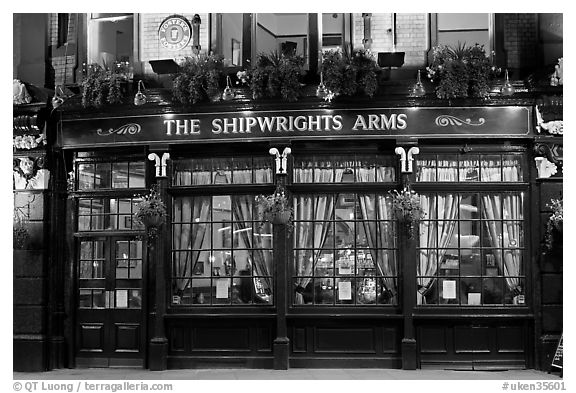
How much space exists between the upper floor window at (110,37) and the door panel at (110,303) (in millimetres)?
3164

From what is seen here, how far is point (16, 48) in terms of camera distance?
14750 mm

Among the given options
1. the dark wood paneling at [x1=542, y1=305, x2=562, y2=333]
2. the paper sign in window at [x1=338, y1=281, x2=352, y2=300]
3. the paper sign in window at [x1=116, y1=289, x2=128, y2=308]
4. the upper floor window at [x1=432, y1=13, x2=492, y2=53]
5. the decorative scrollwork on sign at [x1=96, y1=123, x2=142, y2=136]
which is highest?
the upper floor window at [x1=432, y1=13, x2=492, y2=53]

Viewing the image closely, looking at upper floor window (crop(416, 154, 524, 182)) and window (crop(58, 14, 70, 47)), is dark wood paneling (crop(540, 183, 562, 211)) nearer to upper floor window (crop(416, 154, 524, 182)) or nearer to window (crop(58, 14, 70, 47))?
upper floor window (crop(416, 154, 524, 182))

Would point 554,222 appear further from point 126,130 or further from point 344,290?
point 126,130

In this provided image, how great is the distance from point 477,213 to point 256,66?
14.0 ft

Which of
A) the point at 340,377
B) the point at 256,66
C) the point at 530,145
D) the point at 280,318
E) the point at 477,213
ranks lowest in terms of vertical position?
the point at 340,377

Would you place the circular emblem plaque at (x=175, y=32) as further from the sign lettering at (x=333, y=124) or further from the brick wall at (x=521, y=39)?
the brick wall at (x=521, y=39)

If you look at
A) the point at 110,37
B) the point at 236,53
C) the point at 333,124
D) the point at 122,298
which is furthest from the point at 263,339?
the point at 110,37

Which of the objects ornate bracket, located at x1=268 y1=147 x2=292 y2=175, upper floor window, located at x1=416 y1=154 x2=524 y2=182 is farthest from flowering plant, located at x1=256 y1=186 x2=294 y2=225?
upper floor window, located at x1=416 y1=154 x2=524 y2=182

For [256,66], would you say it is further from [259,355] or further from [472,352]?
[472,352]

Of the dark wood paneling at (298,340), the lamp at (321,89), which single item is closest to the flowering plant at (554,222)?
the lamp at (321,89)

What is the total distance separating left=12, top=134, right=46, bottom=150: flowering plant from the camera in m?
14.2

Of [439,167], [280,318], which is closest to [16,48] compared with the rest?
[280,318]

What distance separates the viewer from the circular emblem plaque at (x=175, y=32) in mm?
14062
